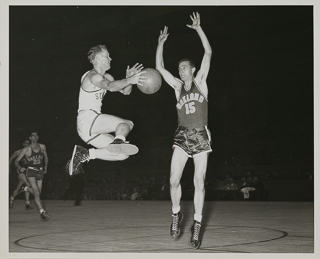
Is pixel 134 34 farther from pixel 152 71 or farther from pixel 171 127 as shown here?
pixel 152 71

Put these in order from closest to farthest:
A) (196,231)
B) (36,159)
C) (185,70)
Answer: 1. (196,231)
2. (185,70)
3. (36,159)

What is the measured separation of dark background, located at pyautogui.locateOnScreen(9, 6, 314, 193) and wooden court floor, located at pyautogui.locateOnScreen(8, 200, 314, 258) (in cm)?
511

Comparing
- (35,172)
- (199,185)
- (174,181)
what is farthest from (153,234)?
(35,172)

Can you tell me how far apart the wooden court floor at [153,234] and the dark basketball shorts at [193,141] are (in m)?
1.18

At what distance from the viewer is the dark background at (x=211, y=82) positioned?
1424cm

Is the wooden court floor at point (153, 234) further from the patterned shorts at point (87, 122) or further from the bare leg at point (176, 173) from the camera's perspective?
the patterned shorts at point (87, 122)

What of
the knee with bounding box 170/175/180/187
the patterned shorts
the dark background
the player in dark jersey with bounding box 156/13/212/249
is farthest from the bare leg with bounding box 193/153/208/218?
the dark background

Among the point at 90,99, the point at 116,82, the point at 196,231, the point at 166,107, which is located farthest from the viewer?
the point at 166,107

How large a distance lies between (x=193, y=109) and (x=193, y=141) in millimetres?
441

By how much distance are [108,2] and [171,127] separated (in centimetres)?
887

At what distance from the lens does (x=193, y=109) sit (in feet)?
21.4

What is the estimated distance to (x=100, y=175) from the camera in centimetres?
1569

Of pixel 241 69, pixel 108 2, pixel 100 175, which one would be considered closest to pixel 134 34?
pixel 241 69

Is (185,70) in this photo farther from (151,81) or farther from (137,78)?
(137,78)
